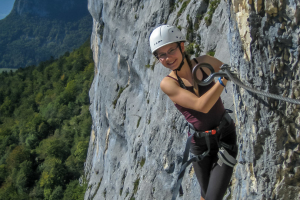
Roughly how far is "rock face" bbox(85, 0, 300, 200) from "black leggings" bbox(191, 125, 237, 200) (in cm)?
23

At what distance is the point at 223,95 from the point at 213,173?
2513mm

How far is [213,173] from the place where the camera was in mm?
3707

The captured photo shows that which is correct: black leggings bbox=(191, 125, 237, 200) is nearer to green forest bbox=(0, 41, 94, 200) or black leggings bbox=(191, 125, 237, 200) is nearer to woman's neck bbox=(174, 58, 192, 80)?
woman's neck bbox=(174, 58, 192, 80)

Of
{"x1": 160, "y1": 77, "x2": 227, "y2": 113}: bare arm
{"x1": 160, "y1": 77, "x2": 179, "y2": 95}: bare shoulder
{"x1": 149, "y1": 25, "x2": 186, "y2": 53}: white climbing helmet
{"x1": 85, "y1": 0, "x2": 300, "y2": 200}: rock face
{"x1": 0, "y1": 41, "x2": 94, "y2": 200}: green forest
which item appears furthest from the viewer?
{"x1": 0, "y1": 41, "x2": 94, "y2": 200}: green forest

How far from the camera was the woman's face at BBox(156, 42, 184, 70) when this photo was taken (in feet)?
11.8

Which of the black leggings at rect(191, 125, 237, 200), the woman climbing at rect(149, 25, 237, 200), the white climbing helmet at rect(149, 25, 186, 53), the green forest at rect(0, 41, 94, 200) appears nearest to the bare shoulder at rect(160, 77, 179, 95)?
the woman climbing at rect(149, 25, 237, 200)

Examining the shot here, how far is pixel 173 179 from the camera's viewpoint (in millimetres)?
8539

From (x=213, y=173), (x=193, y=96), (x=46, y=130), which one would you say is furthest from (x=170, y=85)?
(x=46, y=130)

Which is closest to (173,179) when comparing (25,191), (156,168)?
(156,168)

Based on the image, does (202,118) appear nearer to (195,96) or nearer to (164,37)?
(195,96)

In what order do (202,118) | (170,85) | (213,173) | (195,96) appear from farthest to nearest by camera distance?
(213,173) < (202,118) < (170,85) < (195,96)

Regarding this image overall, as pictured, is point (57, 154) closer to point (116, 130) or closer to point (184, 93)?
point (116, 130)

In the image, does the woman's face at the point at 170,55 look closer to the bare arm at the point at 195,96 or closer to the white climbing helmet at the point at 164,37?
the white climbing helmet at the point at 164,37

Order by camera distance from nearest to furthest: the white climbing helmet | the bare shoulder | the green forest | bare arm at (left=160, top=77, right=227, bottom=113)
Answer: bare arm at (left=160, top=77, right=227, bottom=113)
the bare shoulder
the white climbing helmet
the green forest
